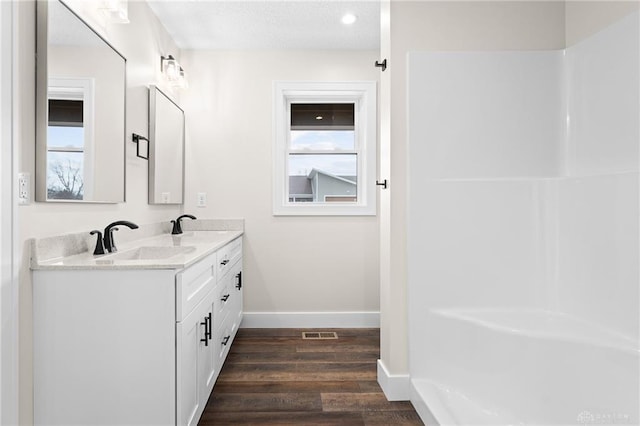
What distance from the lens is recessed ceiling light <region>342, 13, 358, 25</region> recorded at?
9.21ft

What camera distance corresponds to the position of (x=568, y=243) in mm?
2020

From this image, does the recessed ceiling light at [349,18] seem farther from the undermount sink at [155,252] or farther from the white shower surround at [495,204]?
the undermount sink at [155,252]

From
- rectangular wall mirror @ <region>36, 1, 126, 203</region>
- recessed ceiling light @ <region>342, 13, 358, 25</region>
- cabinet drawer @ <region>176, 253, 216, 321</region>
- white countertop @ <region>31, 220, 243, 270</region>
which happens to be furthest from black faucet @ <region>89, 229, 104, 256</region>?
recessed ceiling light @ <region>342, 13, 358, 25</region>

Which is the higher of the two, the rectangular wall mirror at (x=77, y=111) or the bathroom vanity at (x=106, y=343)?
the rectangular wall mirror at (x=77, y=111)

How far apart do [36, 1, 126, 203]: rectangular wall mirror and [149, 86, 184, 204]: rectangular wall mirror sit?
423 mm

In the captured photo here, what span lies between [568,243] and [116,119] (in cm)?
250

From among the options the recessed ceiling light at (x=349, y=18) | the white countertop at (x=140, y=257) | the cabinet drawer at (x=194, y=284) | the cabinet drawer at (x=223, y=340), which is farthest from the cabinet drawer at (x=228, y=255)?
the recessed ceiling light at (x=349, y=18)

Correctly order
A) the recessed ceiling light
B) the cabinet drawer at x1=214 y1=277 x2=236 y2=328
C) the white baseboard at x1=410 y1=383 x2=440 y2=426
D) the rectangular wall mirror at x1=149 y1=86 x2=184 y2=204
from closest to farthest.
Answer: the white baseboard at x1=410 y1=383 x2=440 y2=426 → the cabinet drawer at x1=214 y1=277 x2=236 y2=328 → the rectangular wall mirror at x1=149 y1=86 x2=184 y2=204 → the recessed ceiling light

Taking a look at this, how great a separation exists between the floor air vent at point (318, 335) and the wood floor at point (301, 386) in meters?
0.07

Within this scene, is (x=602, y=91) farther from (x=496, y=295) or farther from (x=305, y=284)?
(x=305, y=284)

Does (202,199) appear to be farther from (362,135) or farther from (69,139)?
(69,139)

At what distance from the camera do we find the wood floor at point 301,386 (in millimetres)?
1953

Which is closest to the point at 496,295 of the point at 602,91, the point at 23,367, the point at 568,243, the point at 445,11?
the point at 568,243

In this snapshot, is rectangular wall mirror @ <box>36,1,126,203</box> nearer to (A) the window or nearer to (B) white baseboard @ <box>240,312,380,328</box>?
(A) the window
